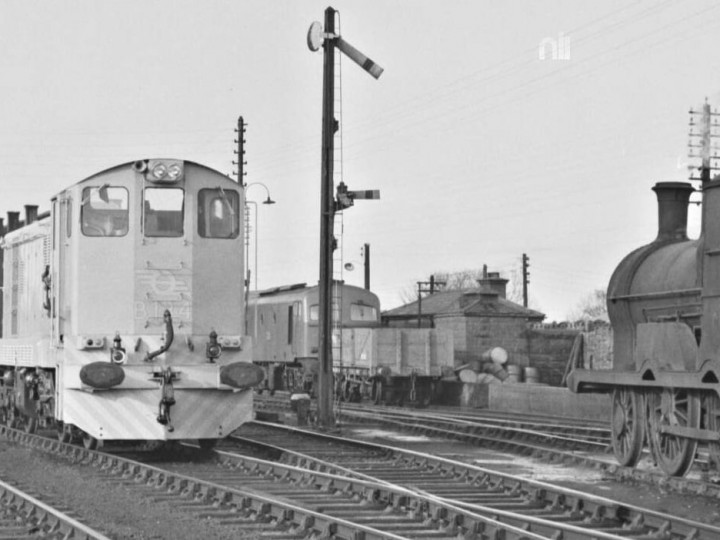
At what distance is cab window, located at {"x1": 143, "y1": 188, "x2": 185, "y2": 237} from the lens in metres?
16.0

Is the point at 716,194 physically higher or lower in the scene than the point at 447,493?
higher

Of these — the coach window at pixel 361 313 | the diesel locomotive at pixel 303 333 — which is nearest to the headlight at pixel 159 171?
the diesel locomotive at pixel 303 333

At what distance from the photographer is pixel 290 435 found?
66.1 ft

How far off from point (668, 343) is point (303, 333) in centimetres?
2231

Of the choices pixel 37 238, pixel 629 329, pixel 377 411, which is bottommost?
pixel 377 411

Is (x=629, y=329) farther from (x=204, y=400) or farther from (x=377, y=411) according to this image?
(x=377, y=411)

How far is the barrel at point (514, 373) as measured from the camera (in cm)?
3937

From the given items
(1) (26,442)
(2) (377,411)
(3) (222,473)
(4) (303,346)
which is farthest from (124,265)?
(4) (303,346)

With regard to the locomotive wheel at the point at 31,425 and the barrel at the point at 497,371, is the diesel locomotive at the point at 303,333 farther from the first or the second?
the locomotive wheel at the point at 31,425

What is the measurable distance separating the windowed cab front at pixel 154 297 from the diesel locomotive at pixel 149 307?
0.5 inches

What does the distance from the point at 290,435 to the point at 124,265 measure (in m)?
5.47

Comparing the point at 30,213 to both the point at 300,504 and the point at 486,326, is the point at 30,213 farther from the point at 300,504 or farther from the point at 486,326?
the point at 486,326

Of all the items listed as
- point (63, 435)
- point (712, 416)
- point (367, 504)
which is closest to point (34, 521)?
point (367, 504)

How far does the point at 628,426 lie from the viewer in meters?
15.6
